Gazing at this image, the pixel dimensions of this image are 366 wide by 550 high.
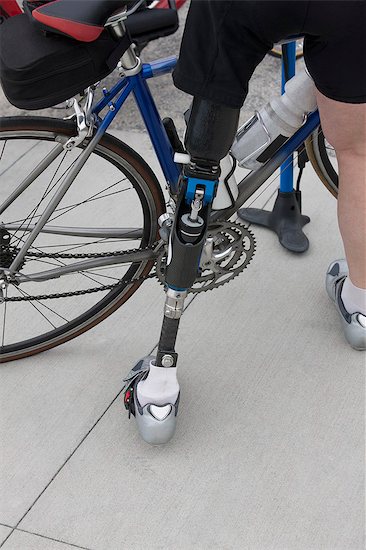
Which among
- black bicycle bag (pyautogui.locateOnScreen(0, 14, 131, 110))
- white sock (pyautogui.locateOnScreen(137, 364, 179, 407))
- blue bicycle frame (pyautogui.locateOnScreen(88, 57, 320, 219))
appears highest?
black bicycle bag (pyautogui.locateOnScreen(0, 14, 131, 110))

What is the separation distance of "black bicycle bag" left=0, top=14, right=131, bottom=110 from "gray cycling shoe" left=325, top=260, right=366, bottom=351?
1.18m

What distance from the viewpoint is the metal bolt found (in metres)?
2.33

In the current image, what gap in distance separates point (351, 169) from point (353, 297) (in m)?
0.54

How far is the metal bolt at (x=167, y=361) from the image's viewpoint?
2328 millimetres

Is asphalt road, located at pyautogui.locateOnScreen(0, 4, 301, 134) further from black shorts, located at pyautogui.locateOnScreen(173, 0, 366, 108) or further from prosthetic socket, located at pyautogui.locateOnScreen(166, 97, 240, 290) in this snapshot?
black shorts, located at pyautogui.locateOnScreen(173, 0, 366, 108)

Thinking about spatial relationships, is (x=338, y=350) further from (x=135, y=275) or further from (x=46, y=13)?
(x=46, y=13)

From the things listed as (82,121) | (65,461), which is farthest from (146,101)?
(65,461)

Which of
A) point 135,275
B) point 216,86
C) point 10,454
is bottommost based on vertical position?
point 10,454

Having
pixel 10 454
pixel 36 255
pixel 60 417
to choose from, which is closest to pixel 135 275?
pixel 36 255

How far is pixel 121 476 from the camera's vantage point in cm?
228

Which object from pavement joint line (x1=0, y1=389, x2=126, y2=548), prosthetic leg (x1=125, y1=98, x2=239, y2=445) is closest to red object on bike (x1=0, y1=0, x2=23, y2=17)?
prosthetic leg (x1=125, y1=98, x2=239, y2=445)

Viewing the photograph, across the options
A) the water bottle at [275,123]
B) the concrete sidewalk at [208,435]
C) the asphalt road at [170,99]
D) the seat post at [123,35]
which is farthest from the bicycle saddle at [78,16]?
the asphalt road at [170,99]

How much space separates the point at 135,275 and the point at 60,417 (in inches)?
21.0

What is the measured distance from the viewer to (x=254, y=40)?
1782 mm
